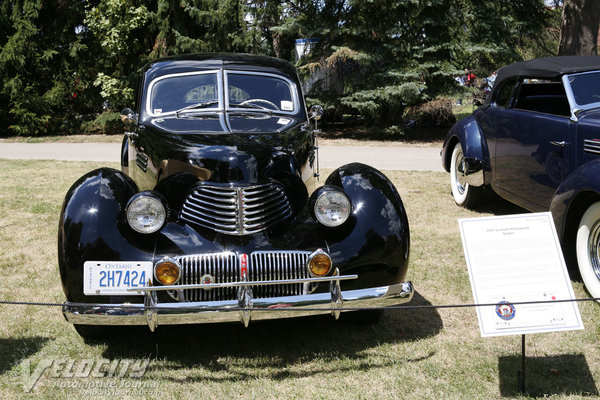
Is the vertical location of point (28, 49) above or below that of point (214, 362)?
above

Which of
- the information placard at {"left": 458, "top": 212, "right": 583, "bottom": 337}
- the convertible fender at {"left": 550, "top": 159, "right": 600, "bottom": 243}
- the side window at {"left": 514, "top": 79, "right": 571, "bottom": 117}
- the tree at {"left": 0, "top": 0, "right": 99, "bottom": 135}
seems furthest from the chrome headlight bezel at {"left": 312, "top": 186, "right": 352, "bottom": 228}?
the tree at {"left": 0, "top": 0, "right": 99, "bottom": 135}

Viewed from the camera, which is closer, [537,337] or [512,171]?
[537,337]

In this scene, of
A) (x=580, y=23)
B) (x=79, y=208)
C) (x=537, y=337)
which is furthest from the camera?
(x=580, y=23)

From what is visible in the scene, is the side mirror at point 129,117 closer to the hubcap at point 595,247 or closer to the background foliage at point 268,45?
the hubcap at point 595,247

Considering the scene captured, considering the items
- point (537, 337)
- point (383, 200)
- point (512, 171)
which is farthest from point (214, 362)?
point (512, 171)

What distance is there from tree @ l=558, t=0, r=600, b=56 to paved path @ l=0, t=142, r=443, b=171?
12.9ft

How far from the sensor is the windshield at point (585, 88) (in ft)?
17.0

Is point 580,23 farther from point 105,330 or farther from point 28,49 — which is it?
point 28,49

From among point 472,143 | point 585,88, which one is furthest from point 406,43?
point 585,88

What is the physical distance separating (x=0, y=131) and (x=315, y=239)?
16.5 m

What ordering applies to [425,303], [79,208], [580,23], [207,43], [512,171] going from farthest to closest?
1. [207,43]
2. [580,23]
3. [512,171]
4. [425,303]
5. [79,208]

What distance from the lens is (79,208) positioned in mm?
3643

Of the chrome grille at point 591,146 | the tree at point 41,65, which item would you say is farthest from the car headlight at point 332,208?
the tree at point 41,65

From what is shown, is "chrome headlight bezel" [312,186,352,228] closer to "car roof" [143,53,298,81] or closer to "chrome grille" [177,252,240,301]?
"chrome grille" [177,252,240,301]
